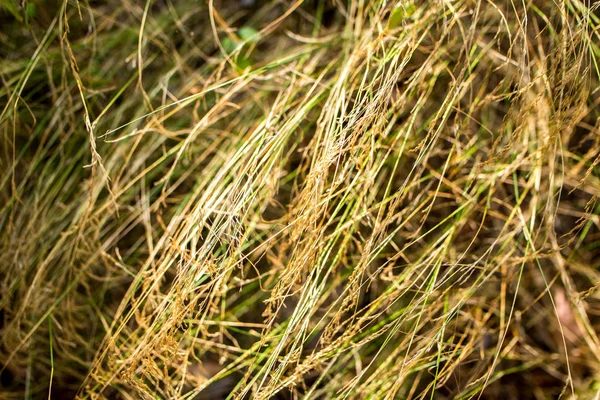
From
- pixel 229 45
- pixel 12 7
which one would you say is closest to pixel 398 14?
pixel 229 45

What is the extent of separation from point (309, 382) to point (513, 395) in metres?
0.44

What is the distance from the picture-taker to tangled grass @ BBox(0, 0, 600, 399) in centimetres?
106

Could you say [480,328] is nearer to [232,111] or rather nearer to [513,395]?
[513,395]

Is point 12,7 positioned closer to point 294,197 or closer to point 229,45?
point 229,45

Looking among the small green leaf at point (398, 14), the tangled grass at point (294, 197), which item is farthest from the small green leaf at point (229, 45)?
the small green leaf at point (398, 14)

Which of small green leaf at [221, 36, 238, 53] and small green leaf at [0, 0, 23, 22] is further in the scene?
small green leaf at [221, 36, 238, 53]

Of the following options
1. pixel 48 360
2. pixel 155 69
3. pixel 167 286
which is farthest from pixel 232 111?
pixel 48 360

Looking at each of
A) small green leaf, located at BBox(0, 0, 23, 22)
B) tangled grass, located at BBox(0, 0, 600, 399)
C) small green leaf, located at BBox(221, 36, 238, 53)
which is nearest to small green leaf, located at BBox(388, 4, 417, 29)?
tangled grass, located at BBox(0, 0, 600, 399)

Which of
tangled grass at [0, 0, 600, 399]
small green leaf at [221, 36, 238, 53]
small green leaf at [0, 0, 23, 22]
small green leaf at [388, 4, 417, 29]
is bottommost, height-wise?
tangled grass at [0, 0, 600, 399]

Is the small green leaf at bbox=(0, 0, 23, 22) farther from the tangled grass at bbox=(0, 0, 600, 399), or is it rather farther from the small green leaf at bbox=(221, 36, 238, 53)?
the small green leaf at bbox=(221, 36, 238, 53)

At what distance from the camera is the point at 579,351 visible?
1.24 meters

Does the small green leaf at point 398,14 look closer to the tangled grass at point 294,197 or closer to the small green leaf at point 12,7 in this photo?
the tangled grass at point 294,197

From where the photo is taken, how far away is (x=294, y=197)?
4.18 feet

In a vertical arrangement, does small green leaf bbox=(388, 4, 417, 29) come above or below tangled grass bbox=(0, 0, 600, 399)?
above
